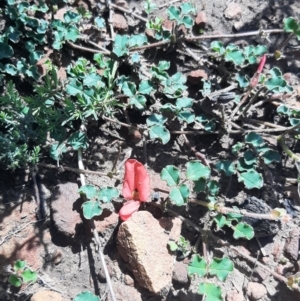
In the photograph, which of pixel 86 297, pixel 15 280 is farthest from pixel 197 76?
pixel 15 280

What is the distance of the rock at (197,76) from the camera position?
10.4 feet

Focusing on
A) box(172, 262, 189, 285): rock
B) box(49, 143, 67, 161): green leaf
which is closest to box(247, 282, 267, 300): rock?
box(172, 262, 189, 285): rock

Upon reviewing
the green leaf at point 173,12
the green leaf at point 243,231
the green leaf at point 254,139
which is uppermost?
the green leaf at point 173,12

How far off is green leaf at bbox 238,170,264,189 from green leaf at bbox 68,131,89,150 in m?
0.87

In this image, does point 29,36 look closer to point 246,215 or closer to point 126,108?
point 126,108

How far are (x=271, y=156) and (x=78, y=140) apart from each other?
1068 millimetres

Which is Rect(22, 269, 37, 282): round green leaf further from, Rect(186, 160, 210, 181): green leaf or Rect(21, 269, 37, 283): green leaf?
Rect(186, 160, 210, 181): green leaf

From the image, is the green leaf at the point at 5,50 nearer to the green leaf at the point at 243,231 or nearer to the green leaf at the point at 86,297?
the green leaf at the point at 86,297

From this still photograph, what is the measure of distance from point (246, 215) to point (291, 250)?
392mm

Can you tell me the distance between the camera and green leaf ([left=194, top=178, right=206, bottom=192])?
8.95ft

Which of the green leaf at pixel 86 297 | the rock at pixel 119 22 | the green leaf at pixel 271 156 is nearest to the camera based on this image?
the green leaf at pixel 86 297

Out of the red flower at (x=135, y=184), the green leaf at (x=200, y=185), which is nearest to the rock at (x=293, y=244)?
the green leaf at (x=200, y=185)

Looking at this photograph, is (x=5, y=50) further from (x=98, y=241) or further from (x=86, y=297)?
(x=86, y=297)

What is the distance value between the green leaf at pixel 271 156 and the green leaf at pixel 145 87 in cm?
74
